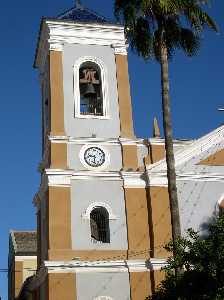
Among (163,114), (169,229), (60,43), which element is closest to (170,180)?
(163,114)

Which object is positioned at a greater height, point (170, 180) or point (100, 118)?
point (100, 118)

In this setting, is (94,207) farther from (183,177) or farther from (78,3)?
(78,3)

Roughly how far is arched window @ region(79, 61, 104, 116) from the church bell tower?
0.05 m

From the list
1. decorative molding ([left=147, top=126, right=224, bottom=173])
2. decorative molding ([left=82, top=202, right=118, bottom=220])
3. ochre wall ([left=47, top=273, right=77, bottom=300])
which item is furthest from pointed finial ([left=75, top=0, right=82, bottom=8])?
ochre wall ([left=47, top=273, right=77, bottom=300])

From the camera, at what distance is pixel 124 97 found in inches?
1083

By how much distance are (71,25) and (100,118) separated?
15.6 feet

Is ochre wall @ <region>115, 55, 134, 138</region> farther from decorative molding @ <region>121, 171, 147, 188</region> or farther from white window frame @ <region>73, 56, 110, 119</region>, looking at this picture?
decorative molding @ <region>121, 171, 147, 188</region>

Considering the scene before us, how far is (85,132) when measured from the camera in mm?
26484

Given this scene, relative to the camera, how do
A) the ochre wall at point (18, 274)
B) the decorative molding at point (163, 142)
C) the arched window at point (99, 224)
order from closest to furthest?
the arched window at point (99, 224)
the decorative molding at point (163, 142)
the ochre wall at point (18, 274)

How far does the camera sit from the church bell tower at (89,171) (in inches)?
928

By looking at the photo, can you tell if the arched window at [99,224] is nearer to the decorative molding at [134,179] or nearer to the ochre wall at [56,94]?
the decorative molding at [134,179]

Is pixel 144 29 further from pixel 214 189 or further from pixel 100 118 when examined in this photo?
pixel 214 189

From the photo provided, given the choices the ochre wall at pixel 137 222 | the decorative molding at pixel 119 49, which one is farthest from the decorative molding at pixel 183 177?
the decorative molding at pixel 119 49

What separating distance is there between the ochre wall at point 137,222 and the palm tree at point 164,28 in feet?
16.9
